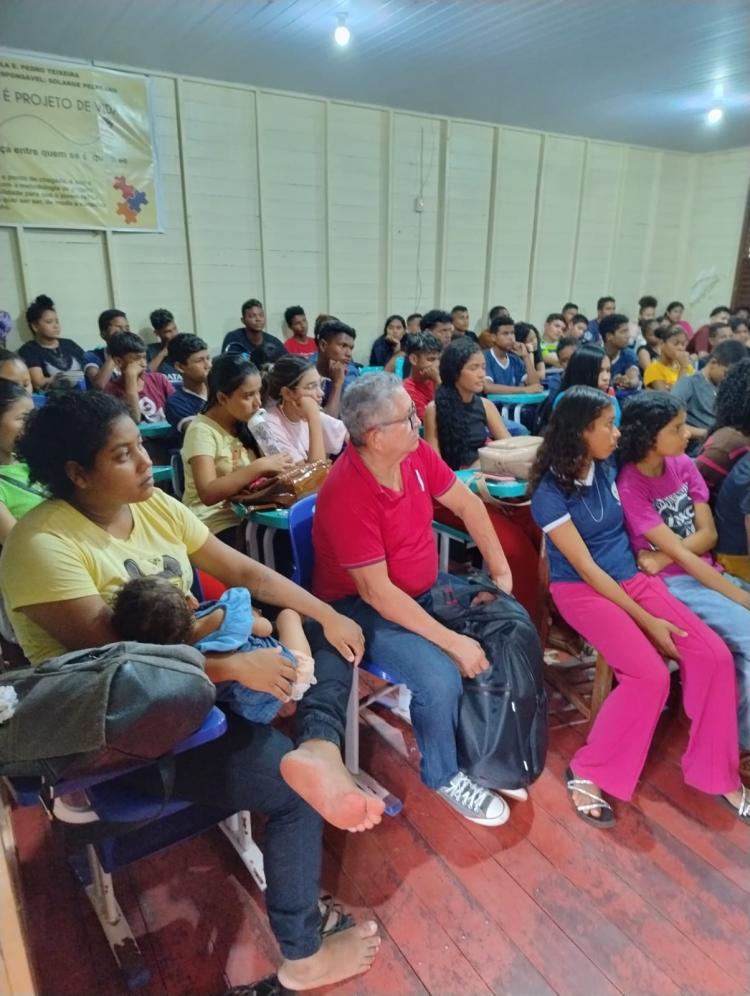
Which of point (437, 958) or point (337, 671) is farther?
point (337, 671)

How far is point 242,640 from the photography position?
4.41 ft

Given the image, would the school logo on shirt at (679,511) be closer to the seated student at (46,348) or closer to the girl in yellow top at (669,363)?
the girl in yellow top at (669,363)

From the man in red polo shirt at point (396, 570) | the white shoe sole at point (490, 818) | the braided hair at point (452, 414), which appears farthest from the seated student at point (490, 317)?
the white shoe sole at point (490, 818)

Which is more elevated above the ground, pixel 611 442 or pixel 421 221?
pixel 421 221

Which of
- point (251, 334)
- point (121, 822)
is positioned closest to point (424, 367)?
point (121, 822)

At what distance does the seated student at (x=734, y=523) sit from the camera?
2106mm

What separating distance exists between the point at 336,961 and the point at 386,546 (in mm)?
972

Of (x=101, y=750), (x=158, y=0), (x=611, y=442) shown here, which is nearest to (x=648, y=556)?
(x=611, y=442)

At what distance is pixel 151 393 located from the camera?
13.2 ft

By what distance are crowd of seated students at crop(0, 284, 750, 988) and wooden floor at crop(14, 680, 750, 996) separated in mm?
91

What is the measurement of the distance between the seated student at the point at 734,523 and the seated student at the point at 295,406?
1557mm

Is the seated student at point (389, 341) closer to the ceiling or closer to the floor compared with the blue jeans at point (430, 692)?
closer to the ceiling

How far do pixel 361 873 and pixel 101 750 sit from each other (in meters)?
0.94

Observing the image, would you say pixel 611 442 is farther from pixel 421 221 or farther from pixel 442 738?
pixel 421 221
